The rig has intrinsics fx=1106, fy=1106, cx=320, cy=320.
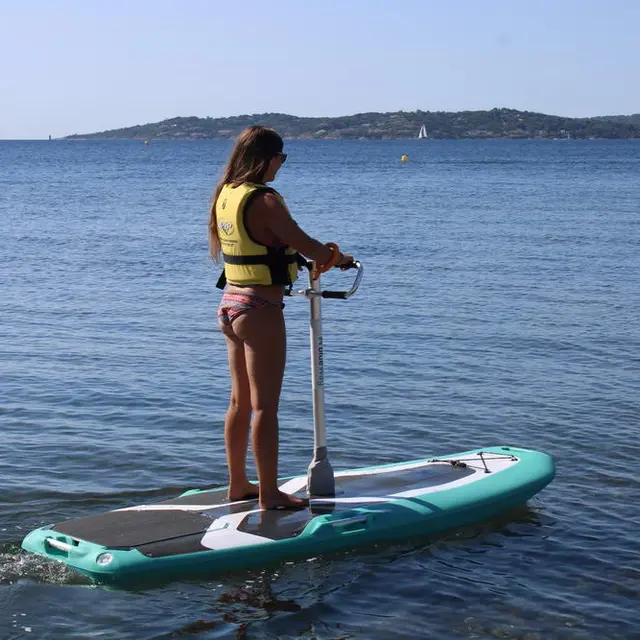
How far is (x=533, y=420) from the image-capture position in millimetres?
9562

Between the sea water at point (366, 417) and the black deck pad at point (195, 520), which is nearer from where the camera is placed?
the sea water at point (366, 417)

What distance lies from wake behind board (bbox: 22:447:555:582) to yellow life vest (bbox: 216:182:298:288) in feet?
4.50

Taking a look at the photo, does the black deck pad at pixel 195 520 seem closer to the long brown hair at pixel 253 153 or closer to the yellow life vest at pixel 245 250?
the yellow life vest at pixel 245 250

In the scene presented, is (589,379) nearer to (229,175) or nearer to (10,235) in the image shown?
(229,175)

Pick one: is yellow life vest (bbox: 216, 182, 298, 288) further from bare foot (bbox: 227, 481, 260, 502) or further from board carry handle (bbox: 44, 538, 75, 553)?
board carry handle (bbox: 44, 538, 75, 553)

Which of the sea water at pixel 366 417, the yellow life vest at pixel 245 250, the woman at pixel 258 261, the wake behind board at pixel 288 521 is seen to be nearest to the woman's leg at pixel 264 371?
the woman at pixel 258 261

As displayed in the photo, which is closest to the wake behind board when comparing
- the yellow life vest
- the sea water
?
the sea water

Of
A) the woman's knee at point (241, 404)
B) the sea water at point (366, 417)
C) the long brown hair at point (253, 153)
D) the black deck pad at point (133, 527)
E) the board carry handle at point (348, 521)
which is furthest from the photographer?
the woman's knee at point (241, 404)

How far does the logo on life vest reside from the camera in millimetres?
6010

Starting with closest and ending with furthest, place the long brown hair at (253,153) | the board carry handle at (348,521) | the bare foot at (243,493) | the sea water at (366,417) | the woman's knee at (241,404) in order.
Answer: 1. the sea water at (366,417)
2. the long brown hair at (253,153)
3. the board carry handle at (348,521)
4. the woman's knee at (241,404)
5. the bare foot at (243,493)

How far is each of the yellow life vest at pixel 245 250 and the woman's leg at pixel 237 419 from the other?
377 millimetres

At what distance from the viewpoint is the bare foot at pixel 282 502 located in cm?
644

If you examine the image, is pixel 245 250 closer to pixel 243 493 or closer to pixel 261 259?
pixel 261 259

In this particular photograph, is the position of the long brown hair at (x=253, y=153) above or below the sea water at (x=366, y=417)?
above
